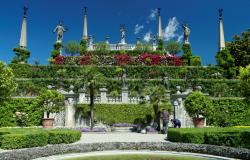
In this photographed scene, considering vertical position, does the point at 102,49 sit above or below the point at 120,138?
above

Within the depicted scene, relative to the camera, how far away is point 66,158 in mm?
13312

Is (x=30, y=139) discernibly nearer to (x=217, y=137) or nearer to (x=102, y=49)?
(x=217, y=137)

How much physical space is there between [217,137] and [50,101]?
15.8m

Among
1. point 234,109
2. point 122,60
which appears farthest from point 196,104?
point 122,60

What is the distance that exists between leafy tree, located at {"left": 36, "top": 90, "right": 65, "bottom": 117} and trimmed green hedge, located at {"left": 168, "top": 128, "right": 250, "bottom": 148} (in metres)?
12.0

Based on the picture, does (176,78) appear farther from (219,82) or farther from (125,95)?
(125,95)

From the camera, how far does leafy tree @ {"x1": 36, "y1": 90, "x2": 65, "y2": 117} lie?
1061 inches

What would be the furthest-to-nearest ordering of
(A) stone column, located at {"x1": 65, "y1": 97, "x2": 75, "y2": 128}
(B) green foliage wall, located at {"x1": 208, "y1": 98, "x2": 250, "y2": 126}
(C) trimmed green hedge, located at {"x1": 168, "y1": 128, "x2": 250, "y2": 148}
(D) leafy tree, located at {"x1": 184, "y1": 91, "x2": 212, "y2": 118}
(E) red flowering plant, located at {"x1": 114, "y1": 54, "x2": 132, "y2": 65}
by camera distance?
(E) red flowering plant, located at {"x1": 114, "y1": 54, "x2": 132, "y2": 65}
(B) green foliage wall, located at {"x1": 208, "y1": 98, "x2": 250, "y2": 126}
(A) stone column, located at {"x1": 65, "y1": 97, "x2": 75, "y2": 128}
(D) leafy tree, located at {"x1": 184, "y1": 91, "x2": 212, "y2": 118}
(C) trimmed green hedge, located at {"x1": 168, "y1": 128, "x2": 250, "y2": 148}

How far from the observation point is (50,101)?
27156 mm

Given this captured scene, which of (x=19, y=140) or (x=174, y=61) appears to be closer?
(x=19, y=140)

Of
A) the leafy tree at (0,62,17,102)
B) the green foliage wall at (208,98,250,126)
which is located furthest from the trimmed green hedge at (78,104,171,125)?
the leafy tree at (0,62,17,102)

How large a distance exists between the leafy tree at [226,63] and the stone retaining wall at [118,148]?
32719mm

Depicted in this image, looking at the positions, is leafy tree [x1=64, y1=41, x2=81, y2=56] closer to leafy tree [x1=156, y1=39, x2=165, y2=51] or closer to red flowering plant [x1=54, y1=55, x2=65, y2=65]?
red flowering plant [x1=54, y1=55, x2=65, y2=65]

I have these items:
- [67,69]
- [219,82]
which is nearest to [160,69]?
[219,82]
